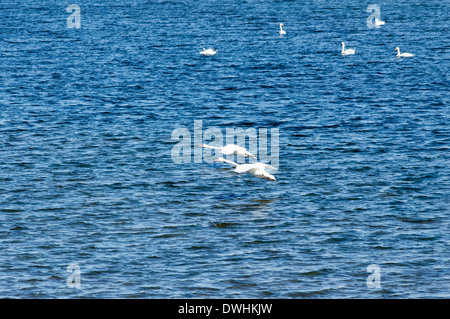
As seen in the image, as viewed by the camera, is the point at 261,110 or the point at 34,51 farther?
the point at 34,51

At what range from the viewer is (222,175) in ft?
101

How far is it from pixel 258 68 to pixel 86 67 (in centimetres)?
1190

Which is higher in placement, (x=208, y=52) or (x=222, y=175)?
(x=208, y=52)

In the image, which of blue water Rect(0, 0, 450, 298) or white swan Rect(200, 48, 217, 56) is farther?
white swan Rect(200, 48, 217, 56)

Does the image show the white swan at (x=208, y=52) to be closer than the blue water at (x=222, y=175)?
No

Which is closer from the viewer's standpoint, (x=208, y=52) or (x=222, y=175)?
(x=222, y=175)

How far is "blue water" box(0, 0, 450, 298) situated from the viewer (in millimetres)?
21125

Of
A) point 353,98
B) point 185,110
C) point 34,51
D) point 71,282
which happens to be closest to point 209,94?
point 185,110

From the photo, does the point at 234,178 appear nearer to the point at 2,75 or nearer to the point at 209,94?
the point at 209,94

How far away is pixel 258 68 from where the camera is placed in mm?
54562

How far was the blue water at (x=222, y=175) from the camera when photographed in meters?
21.1

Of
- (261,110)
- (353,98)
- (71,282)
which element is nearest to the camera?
(71,282)

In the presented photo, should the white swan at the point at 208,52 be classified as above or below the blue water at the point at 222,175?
above

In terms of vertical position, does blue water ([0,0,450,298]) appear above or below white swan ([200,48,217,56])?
below
